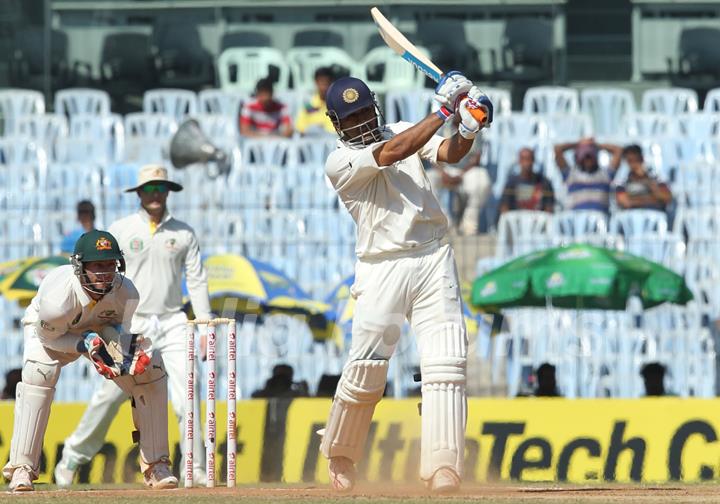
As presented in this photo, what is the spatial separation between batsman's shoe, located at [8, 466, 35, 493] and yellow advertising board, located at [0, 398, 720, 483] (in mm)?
1978

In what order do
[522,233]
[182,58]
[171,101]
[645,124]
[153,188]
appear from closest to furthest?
1. [153,188]
2. [522,233]
3. [645,124]
4. [171,101]
5. [182,58]

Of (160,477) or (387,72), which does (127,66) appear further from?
(160,477)

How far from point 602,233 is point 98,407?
6.58m

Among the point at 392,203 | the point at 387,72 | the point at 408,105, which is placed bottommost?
the point at 392,203

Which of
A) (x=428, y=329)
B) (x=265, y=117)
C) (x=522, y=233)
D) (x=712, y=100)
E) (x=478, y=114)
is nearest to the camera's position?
(x=478, y=114)

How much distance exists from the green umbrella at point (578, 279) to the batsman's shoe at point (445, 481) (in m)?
5.19

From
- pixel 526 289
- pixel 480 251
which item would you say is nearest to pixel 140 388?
pixel 526 289

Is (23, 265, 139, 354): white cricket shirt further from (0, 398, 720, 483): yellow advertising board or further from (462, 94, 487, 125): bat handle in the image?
(0, 398, 720, 483): yellow advertising board

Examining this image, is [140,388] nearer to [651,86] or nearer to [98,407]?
[98,407]

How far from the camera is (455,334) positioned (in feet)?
24.7

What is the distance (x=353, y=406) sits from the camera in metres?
7.68

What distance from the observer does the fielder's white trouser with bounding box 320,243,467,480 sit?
7.45 m

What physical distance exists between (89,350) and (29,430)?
0.63m

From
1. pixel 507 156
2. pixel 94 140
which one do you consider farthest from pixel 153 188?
pixel 94 140
